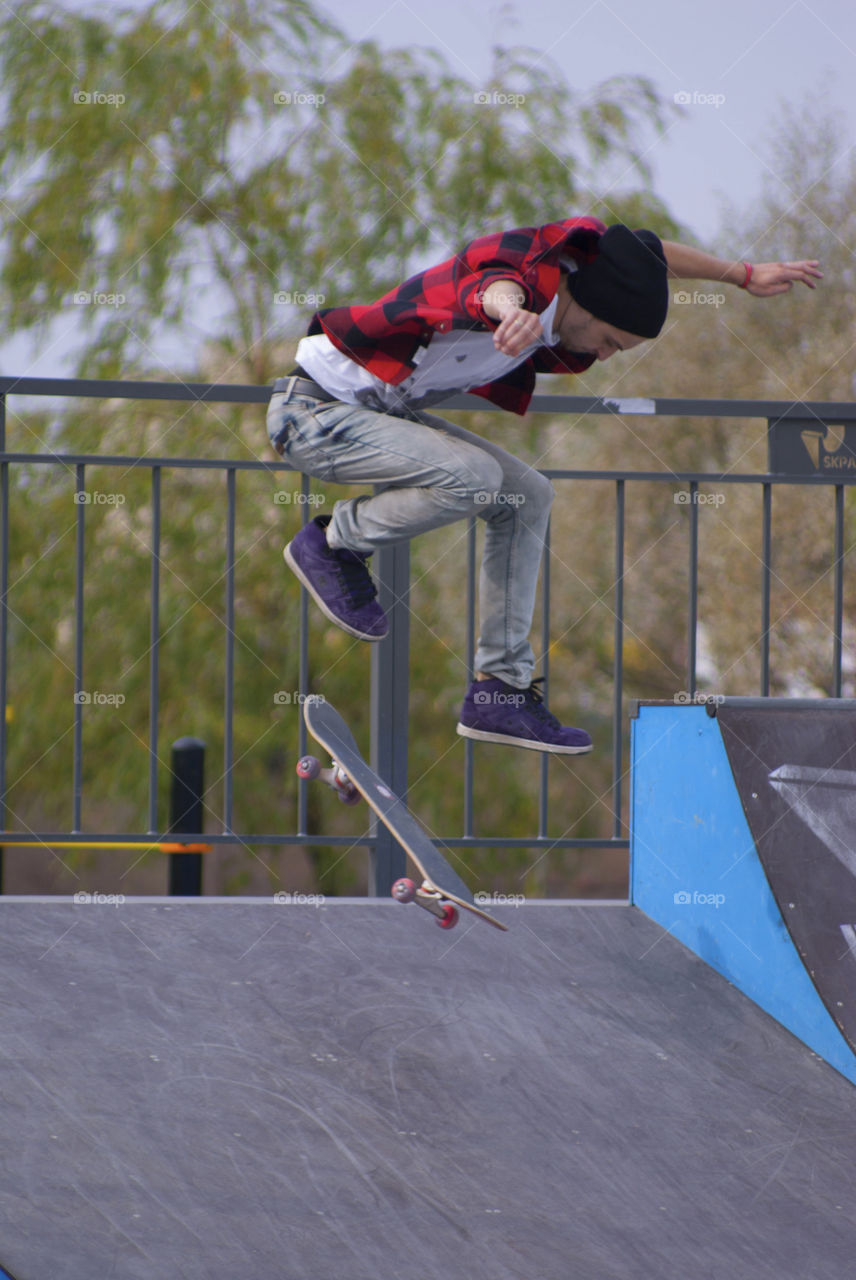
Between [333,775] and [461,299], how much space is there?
4.09ft

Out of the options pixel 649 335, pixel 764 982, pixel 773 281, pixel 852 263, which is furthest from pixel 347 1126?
pixel 852 263

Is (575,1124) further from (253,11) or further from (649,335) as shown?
(253,11)

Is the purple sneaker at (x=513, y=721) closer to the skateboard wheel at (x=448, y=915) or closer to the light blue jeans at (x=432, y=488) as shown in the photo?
the light blue jeans at (x=432, y=488)

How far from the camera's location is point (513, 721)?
291 centimetres

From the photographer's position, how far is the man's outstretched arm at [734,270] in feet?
8.89

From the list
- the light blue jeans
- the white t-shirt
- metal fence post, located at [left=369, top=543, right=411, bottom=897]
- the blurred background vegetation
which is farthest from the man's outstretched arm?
the blurred background vegetation

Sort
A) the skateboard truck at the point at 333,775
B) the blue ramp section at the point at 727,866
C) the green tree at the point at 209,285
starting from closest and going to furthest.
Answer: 1. the blue ramp section at the point at 727,866
2. the skateboard truck at the point at 333,775
3. the green tree at the point at 209,285

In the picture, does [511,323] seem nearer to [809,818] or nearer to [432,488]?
[432,488]

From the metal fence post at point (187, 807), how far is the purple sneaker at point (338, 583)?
1.94m

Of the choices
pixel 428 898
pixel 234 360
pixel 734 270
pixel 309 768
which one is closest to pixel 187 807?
pixel 309 768

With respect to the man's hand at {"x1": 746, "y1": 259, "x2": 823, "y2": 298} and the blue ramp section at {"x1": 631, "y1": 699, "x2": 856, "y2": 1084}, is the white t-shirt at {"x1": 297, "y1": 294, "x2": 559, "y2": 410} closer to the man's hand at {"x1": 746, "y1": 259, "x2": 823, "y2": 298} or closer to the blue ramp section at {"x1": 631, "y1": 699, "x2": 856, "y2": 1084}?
the man's hand at {"x1": 746, "y1": 259, "x2": 823, "y2": 298}

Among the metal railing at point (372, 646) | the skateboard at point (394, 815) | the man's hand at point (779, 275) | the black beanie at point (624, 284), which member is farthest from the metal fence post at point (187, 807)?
the man's hand at point (779, 275)

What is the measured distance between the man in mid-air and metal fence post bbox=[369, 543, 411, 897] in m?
0.58

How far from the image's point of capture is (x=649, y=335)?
8.23 ft
